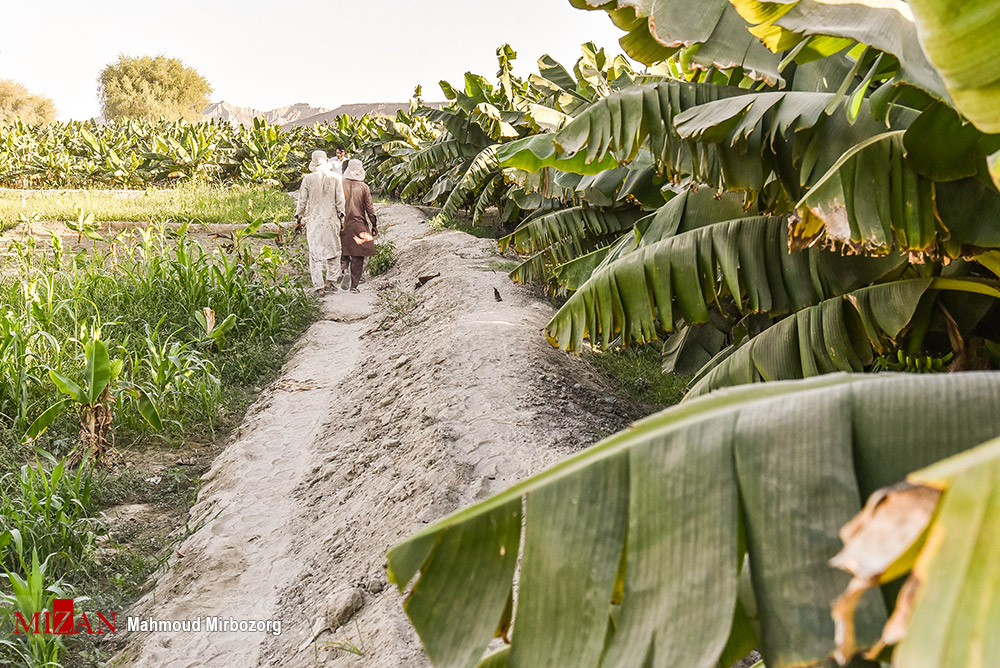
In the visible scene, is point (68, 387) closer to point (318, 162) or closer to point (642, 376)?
point (642, 376)

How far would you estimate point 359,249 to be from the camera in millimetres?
9234

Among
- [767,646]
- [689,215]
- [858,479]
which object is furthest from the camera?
[689,215]

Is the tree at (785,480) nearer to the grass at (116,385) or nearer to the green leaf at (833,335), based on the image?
the green leaf at (833,335)

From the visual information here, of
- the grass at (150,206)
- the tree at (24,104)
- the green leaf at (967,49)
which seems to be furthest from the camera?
the tree at (24,104)

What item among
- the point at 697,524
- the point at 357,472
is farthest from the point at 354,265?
the point at 697,524

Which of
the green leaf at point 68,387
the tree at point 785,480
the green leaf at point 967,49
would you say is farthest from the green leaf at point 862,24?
the green leaf at point 68,387

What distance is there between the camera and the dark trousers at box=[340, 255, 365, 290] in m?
9.51

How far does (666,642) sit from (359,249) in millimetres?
8640

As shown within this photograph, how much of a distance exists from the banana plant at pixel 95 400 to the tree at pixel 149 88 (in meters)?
54.4

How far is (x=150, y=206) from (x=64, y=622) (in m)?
13.3

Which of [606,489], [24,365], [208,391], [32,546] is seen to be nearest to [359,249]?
[208,391]

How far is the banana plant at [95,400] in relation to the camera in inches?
163

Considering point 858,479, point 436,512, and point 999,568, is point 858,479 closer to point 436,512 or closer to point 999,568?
point 999,568

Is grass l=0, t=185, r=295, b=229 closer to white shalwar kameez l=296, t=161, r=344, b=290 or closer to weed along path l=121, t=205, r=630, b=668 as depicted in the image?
white shalwar kameez l=296, t=161, r=344, b=290
